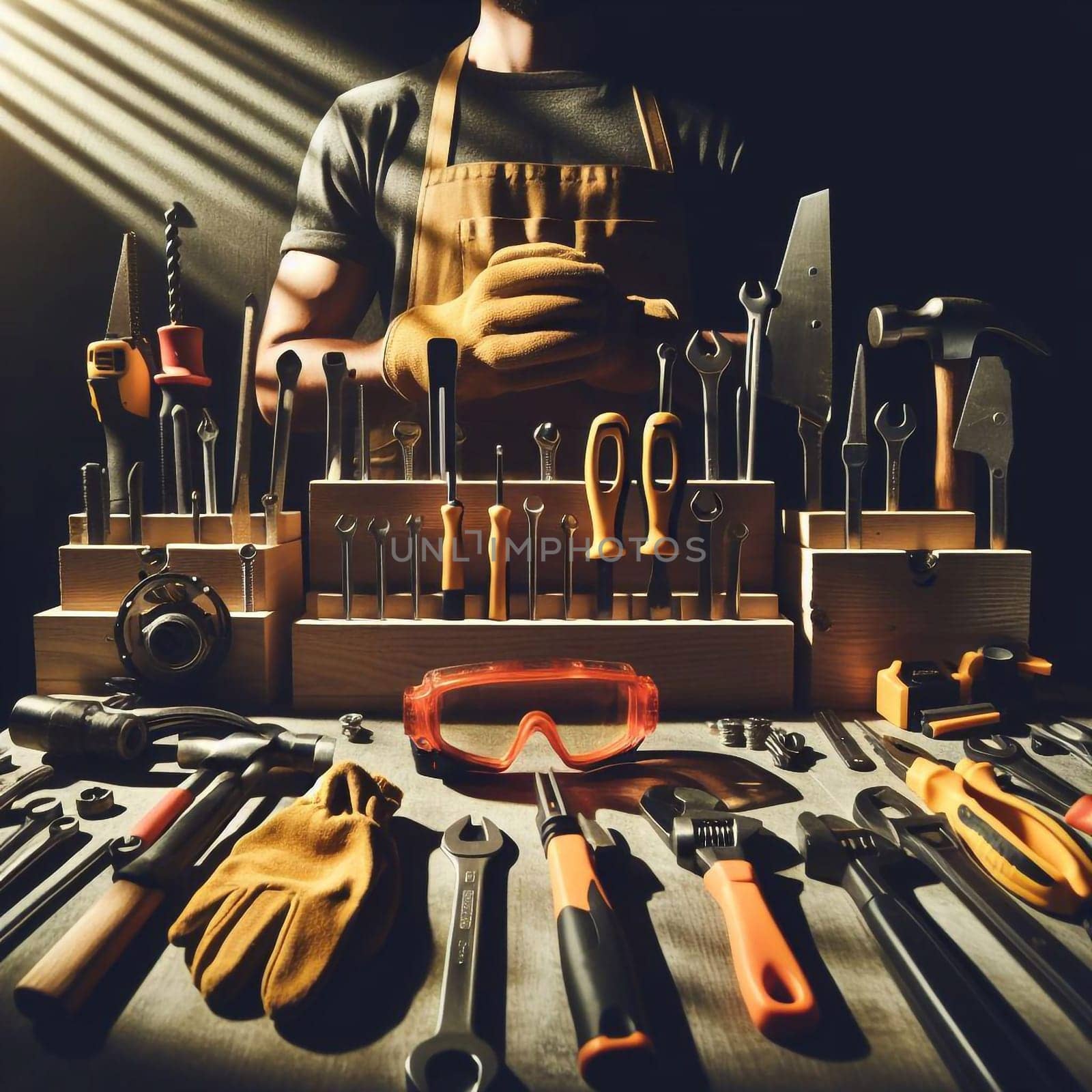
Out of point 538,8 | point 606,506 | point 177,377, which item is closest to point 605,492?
point 606,506

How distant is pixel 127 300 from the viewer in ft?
4.71

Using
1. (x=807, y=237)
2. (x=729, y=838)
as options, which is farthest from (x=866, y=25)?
(x=729, y=838)

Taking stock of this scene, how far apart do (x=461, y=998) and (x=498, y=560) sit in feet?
2.38

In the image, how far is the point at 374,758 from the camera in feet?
3.43

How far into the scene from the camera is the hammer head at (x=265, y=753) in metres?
0.95

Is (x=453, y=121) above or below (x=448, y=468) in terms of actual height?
above

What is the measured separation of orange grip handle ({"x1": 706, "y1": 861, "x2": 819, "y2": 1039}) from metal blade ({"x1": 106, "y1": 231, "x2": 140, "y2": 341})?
142cm

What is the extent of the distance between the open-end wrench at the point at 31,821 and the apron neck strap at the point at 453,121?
4.13 feet

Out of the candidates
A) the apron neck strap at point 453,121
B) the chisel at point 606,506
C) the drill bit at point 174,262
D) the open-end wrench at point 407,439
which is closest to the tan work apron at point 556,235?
the apron neck strap at point 453,121

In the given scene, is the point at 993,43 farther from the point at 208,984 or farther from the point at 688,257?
the point at 208,984

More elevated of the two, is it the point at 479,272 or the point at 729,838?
the point at 479,272

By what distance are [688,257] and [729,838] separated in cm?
112

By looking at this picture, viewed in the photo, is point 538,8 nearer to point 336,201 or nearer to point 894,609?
point 336,201

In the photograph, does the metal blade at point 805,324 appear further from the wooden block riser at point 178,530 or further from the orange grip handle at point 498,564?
the wooden block riser at point 178,530
